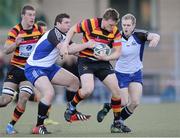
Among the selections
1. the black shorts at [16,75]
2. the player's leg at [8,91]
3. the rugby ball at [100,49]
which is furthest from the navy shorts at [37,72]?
the rugby ball at [100,49]

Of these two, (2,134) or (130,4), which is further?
(130,4)

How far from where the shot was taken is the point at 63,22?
14445 millimetres

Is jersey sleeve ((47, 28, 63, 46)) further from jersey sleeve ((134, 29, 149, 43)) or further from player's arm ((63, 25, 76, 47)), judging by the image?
jersey sleeve ((134, 29, 149, 43))

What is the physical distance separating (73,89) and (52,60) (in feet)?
2.16

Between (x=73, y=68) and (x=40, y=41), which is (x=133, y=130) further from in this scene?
(x=73, y=68)

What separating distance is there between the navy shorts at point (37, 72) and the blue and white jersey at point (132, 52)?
4.63 ft

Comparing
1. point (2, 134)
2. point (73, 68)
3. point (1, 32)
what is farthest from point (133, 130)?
point (1, 32)

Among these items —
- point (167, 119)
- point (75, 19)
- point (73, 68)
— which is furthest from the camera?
point (75, 19)

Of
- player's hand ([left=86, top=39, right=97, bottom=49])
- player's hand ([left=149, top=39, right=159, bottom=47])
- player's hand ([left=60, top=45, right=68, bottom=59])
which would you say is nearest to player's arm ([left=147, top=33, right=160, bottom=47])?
player's hand ([left=149, top=39, right=159, bottom=47])

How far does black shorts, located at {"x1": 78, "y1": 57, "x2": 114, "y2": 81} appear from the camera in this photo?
14.5 m

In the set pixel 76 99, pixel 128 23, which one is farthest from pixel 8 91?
pixel 128 23

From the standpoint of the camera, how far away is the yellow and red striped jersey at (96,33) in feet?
47.5

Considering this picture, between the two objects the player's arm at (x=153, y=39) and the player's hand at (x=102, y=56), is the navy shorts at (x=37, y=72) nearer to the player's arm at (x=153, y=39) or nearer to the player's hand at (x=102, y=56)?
the player's hand at (x=102, y=56)

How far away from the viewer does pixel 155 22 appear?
3419 cm
